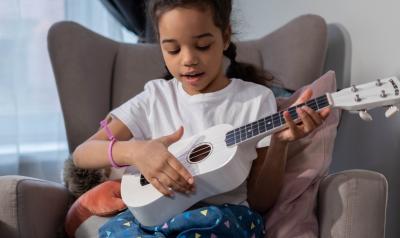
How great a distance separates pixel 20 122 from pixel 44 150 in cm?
15

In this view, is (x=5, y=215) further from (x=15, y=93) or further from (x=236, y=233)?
(x=15, y=93)

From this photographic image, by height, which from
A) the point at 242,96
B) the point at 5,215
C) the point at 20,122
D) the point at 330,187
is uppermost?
the point at 242,96

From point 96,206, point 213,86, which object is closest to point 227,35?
point 213,86

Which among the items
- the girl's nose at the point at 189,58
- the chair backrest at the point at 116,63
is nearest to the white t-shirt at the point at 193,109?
the girl's nose at the point at 189,58

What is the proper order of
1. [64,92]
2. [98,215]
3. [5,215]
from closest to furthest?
1. [5,215]
2. [98,215]
3. [64,92]

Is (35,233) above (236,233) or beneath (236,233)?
beneath

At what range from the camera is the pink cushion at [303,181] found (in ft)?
3.33

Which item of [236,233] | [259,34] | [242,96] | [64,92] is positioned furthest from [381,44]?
Answer: [64,92]

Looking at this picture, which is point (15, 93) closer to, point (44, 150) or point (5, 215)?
point (44, 150)

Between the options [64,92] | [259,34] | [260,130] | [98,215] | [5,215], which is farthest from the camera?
[259,34]

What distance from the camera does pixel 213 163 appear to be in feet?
3.03

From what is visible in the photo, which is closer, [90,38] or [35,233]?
[35,233]

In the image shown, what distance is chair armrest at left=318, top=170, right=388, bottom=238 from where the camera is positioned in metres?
0.91

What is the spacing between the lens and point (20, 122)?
6.49 ft
